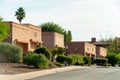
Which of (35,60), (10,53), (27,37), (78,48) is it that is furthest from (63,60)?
(78,48)

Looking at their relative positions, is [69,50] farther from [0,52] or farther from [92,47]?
[0,52]

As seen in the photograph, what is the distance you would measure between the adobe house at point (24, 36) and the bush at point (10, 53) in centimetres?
676

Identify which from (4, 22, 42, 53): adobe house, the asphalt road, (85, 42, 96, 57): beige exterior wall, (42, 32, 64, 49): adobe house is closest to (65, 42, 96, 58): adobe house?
(85, 42, 96, 57): beige exterior wall

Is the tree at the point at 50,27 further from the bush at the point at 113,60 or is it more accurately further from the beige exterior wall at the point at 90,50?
the bush at the point at 113,60

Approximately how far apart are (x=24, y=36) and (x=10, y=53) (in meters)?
12.5

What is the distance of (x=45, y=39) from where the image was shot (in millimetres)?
73750

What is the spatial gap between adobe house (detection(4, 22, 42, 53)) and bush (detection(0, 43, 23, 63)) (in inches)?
266

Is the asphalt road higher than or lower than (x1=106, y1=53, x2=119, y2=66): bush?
lower

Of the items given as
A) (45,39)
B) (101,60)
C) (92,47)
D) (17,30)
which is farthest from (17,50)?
(92,47)

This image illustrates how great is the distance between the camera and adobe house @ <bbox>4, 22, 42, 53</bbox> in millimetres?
53438

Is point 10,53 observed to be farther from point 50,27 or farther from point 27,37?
point 50,27

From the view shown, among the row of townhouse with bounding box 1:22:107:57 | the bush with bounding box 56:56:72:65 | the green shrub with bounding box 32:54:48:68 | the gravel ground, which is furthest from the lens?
the bush with bounding box 56:56:72:65

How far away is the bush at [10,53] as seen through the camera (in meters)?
45.4

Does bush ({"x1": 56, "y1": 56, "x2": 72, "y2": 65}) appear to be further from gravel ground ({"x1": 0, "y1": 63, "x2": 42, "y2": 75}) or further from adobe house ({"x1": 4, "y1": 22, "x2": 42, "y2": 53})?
gravel ground ({"x1": 0, "y1": 63, "x2": 42, "y2": 75})
